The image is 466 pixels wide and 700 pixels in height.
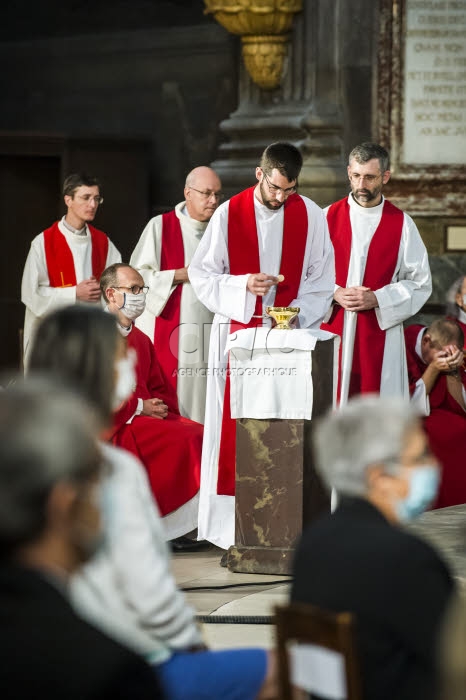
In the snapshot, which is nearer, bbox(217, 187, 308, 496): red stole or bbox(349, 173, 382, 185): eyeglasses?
bbox(217, 187, 308, 496): red stole

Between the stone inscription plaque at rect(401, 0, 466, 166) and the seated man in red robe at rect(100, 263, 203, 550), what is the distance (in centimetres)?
332

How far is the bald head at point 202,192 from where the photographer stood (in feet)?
28.7

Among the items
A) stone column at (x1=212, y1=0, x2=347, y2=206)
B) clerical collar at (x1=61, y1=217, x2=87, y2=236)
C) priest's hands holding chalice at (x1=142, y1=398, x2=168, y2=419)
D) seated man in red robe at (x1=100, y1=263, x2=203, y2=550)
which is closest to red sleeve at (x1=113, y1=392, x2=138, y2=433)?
seated man in red robe at (x1=100, y1=263, x2=203, y2=550)

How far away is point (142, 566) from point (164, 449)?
4.27 meters

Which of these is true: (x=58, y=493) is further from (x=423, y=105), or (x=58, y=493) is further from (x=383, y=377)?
(x=423, y=105)

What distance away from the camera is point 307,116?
33.3 ft

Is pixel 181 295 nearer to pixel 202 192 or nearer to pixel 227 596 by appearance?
pixel 202 192

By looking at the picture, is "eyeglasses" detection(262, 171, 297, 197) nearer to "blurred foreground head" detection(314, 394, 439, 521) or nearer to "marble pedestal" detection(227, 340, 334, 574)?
"marble pedestal" detection(227, 340, 334, 574)

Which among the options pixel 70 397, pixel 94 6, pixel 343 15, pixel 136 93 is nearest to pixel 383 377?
pixel 343 15

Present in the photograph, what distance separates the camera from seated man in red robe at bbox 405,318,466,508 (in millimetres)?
8312

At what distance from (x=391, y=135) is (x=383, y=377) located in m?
2.66

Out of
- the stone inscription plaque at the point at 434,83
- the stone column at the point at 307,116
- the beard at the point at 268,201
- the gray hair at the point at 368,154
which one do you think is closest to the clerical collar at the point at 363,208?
the gray hair at the point at 368,154

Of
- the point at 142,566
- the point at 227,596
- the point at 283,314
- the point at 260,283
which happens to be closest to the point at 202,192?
the point at 260,283

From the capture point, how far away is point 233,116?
10.5 m
